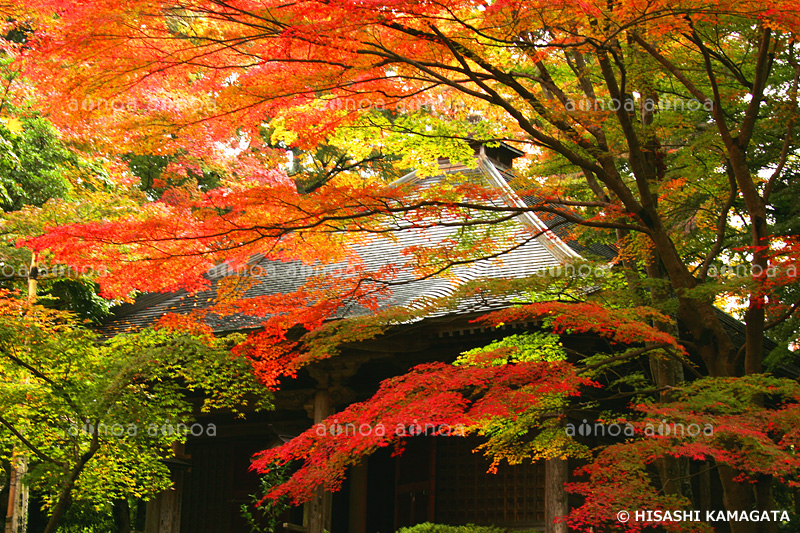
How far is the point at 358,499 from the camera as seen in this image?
10.1 meters

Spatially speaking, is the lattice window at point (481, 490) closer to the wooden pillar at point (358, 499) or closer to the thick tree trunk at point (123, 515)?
the wooden pillar at point (358, 499)

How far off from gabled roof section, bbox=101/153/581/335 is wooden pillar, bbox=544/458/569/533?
194 cm

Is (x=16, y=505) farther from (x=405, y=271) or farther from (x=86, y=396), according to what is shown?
(x=405, y=271)

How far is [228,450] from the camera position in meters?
11.9

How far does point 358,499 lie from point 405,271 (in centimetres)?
318

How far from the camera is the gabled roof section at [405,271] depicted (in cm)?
951

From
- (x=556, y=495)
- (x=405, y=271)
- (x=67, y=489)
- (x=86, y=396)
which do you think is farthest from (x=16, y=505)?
(x=556, y=495)

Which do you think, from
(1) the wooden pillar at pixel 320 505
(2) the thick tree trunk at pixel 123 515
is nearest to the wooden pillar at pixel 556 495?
(1) the wooden pillar at pixel 320 505

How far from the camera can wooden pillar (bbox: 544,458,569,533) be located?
8.20 metres

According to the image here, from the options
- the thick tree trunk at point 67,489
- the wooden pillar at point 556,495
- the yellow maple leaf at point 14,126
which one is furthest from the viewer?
the yellow maple leaf at point 14,126

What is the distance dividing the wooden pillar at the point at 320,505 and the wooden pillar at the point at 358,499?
627mm

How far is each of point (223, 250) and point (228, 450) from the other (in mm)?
6414

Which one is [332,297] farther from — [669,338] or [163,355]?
[669,338]

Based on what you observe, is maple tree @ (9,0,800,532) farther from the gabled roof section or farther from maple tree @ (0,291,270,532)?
the gabled roof section
